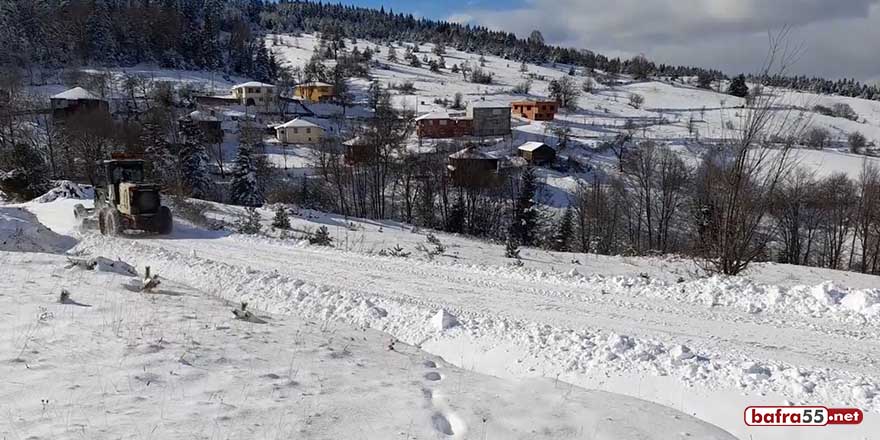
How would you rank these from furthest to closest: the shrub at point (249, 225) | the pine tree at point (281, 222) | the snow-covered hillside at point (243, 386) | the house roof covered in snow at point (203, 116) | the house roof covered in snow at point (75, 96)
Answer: the house roof covered in snow at point (203, 116), the house roof covered in snow at point (75, 96), the pine tree at point (281, 222), the shrub at point (249, 225), the snow-covered hillside at point (243, 386)

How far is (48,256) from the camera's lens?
10.5 m

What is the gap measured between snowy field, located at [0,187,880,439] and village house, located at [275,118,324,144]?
175 feet

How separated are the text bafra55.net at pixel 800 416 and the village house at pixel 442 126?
6515 centimetres

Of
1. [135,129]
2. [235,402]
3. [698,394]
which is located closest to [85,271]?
[235,402]

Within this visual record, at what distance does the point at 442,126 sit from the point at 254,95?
2830 centimetres

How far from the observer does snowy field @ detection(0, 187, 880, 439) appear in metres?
4.88

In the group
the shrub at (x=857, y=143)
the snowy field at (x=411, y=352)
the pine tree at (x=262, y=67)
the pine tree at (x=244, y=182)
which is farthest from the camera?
the pine tree at (x=262, y=67)

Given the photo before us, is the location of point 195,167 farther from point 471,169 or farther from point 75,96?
point 75,96

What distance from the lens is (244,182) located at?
3809cm

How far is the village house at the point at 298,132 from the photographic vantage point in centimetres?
6247

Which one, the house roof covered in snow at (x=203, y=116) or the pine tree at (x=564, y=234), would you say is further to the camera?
the house roof covered in snow at (x=203, y=116)

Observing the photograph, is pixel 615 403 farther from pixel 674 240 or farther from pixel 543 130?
pixel 543 130

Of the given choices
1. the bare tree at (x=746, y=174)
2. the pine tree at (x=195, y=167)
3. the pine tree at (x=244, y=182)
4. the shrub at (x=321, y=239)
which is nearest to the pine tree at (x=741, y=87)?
the bare tree at (x=746, y=174)

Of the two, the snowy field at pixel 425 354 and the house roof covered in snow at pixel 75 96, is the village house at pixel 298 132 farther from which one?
the snowy field at pixel 425 354
